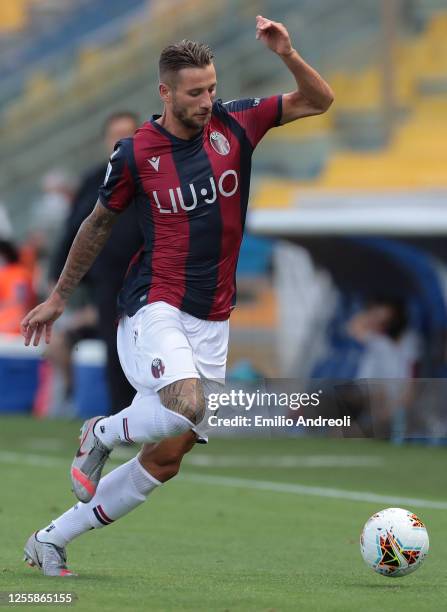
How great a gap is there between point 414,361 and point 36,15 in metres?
13.5

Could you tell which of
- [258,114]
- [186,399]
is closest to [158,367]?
[186,399]

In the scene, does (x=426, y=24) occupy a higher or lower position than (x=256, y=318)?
higher

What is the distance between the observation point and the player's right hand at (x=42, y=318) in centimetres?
655

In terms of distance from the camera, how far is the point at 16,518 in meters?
9.00

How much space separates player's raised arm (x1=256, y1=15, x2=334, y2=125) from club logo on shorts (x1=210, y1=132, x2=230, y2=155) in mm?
282

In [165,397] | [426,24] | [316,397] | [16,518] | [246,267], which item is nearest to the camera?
[165,397]

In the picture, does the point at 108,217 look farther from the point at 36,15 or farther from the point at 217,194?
the point at 36,15

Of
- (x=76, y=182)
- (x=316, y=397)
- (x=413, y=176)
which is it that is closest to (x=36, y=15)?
(x=76, y=182)

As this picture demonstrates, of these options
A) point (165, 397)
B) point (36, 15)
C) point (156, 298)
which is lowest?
point (165, 397)

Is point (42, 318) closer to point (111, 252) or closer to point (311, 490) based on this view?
point (311, 490)

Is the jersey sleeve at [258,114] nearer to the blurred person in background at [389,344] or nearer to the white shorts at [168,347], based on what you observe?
the white shorts at [168,347]

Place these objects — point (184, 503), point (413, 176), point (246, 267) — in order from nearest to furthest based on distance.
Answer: point (184, 503)
point (413, 176)
point (246, 267)

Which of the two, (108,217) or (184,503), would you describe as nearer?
(108,217)

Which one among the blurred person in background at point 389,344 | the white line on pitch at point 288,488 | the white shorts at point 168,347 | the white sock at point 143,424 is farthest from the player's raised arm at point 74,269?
the blurred person in background at point 389,344
